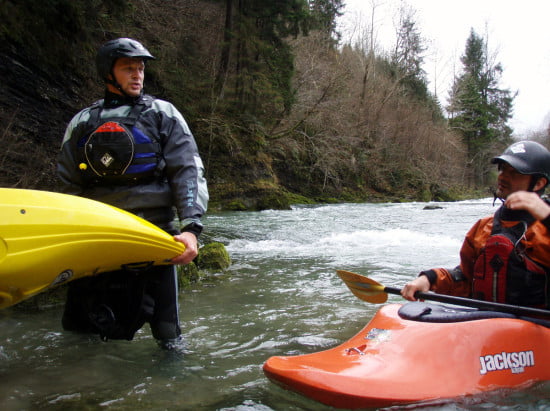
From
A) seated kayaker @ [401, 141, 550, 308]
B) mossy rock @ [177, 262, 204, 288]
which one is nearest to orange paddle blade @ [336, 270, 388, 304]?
seated kayaker @ [401, 141, 550, 308]

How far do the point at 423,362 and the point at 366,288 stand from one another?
954 millimetres

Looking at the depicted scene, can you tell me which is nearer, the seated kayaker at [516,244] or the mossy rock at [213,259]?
the seated kayaker at [516,244]

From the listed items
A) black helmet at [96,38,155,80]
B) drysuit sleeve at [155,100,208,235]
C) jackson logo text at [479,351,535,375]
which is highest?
black helmet at [96,38,155,80]

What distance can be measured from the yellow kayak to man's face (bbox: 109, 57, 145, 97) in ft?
1.96

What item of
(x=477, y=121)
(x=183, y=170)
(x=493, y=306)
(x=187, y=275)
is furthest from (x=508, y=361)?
(x=477, y=121)

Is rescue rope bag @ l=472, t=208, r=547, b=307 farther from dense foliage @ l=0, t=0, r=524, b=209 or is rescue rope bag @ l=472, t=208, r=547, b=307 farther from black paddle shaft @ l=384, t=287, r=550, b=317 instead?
dense foliage @ l=0, t=0, r=524, b=209

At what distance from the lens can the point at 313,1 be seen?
28031 millimetres

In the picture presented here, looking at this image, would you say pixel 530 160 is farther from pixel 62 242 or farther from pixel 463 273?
pixel 62 242

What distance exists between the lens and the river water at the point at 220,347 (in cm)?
193

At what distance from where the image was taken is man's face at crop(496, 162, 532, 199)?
224 centimetres

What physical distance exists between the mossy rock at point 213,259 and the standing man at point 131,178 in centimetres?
296

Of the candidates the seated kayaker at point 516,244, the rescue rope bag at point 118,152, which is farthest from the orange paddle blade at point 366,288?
the rescue rope bag at point 118,152

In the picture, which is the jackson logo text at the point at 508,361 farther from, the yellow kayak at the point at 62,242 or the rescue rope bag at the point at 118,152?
the rescue rope bag at the point at 118,152

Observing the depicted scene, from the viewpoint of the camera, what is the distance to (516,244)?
2.15 metres
